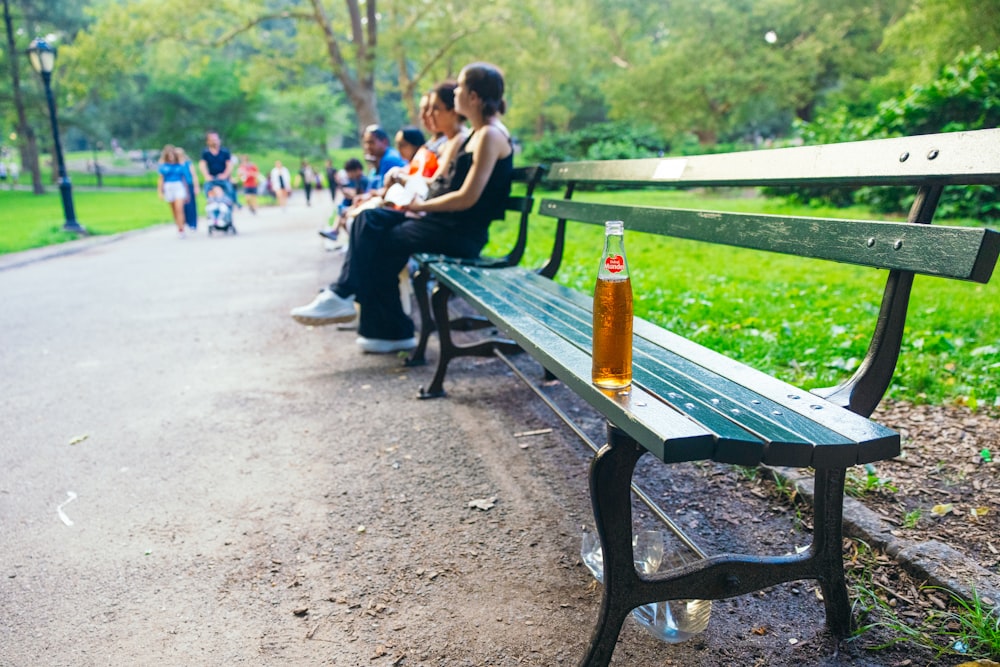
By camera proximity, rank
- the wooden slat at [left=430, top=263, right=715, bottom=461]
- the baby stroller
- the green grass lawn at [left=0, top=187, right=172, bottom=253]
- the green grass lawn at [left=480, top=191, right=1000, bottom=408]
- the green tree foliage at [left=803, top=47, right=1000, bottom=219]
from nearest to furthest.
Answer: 1. the wooden slat at [left=430, top=263, right=715, bottom=461]
2. the green grass lawn at [left=480, top=191, right=1000, bottom=408]
3. the green tree foliage at [left=803, top=47, right=1000, bottom=219]
4. the green grass lawn at [left=0, top=187, right=172, bottom=253]
5. the baby stroller

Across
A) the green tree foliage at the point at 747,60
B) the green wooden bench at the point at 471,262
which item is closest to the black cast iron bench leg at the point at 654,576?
the green wooden bench at the point at 471,262

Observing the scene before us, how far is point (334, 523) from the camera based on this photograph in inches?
105

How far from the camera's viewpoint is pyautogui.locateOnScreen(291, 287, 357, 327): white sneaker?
463 cm

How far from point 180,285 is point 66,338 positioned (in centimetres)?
244

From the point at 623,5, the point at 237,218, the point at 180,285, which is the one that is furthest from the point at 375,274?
the point at 623,5

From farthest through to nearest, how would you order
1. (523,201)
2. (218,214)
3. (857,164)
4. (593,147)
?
(593,147) → (218,214) → (523,201) → (857,164)

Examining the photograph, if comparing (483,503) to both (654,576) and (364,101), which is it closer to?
(654,576)

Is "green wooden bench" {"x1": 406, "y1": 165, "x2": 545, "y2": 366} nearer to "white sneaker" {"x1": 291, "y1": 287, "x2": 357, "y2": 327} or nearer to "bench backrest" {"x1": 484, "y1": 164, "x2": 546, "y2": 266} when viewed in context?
"bench backrest" {"x1": 484, "y1": 164, "x2": 546, "y2": 266}

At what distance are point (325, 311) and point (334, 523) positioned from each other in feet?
7.23

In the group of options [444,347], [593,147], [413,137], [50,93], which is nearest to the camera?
[444,347]

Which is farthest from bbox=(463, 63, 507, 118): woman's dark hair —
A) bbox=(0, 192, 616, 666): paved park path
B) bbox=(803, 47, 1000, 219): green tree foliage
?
bbox=(803, 47, 1000, 219): green tree foliage

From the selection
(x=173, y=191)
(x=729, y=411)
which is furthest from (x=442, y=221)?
(x=173, y=191)

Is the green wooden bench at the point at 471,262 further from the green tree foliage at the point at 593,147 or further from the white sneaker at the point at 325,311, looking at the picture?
the green tree foliage at the point at 593,147

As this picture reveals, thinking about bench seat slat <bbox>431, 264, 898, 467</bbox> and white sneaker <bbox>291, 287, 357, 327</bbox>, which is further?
white sneaker <bbox>291, 287, 357, 327</bbox>
